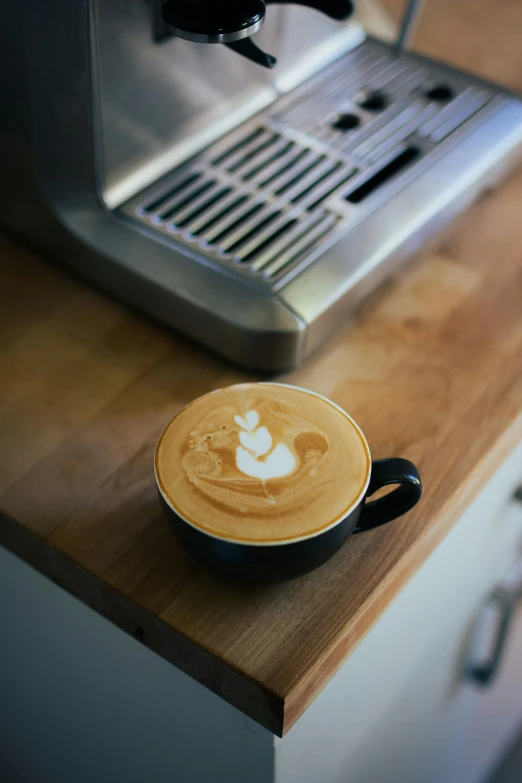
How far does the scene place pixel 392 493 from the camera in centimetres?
51

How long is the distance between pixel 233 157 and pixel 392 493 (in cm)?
35

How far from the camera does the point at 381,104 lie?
771mm

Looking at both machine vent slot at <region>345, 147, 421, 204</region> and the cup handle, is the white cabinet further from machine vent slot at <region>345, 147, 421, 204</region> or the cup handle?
machine vent slot at <region>345, 147, 421, 204</region>

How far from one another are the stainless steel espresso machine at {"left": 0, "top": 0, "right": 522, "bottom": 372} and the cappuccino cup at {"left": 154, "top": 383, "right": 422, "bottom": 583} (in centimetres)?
10

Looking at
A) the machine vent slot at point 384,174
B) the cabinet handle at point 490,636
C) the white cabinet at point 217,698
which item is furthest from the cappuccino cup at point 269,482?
the cabinet handle at point 490,636

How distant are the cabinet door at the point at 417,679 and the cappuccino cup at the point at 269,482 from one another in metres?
0.14

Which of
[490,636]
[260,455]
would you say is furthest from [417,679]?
[260,455]

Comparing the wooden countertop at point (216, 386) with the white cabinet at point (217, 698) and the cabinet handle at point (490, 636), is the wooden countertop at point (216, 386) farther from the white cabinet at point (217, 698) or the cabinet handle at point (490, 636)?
the cabinet handle at point (490, 636)

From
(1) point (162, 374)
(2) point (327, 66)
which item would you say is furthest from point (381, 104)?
(1) point (162, 374)

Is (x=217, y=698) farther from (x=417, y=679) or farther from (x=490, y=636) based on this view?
(x=490, y=636)

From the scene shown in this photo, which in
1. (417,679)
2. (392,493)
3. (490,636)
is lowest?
(490,636)

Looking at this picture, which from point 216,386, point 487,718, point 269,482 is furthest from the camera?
point 487,718

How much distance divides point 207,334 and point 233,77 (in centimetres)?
26

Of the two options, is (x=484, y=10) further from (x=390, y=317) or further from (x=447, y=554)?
(x=447, y=554)
